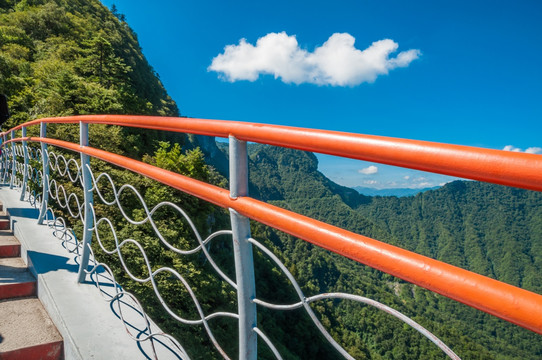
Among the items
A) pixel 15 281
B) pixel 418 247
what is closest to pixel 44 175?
pixel 15 281

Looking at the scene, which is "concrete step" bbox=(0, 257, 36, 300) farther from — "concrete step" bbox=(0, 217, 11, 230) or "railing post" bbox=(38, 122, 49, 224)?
"concrete step" bbox=(0, 217, 11, 230)

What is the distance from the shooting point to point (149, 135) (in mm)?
23516

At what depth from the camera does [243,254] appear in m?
0.89

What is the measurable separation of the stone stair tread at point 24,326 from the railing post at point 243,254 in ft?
3.95

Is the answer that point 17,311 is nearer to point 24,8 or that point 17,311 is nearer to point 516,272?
point 24,8

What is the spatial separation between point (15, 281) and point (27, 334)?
542 millimetres

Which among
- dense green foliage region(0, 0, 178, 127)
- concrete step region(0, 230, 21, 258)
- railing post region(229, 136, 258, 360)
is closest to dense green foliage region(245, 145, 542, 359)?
dense green foliage region(0, 0, 178, 127)

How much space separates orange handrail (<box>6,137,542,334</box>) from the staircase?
4.70 feet

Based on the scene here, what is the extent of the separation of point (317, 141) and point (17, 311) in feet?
6.87

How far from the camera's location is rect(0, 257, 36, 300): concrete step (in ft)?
6.15

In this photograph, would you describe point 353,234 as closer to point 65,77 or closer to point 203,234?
point 65,77

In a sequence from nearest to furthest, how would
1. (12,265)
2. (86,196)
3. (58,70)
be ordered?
(86,196) < (12,265) < (58,70)

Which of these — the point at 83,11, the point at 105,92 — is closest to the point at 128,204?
the point at 105,92

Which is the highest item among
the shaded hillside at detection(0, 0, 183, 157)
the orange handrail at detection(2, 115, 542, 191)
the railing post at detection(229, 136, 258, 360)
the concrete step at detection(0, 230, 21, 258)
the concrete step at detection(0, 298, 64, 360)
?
the shaded hillside at detection(0, 0, 183, 157)
